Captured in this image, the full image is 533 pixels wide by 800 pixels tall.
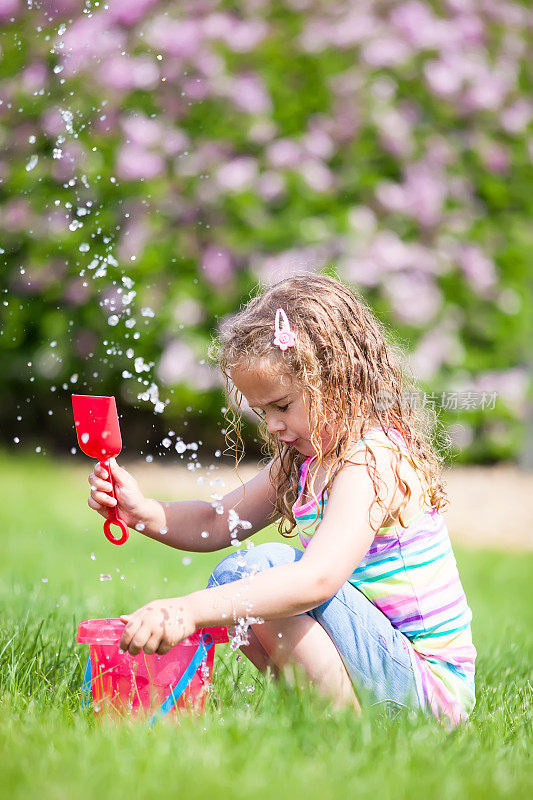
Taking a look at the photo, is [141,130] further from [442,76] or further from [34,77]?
[442,76]

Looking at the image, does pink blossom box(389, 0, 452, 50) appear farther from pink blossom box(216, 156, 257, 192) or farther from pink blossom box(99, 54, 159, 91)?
pink blossom box(99, 54, 159, 91)

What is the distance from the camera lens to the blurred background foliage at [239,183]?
543 cm

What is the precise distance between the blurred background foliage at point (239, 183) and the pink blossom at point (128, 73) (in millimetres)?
12

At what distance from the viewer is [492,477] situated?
257 inches

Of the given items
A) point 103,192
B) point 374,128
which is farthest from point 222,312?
point 374,128

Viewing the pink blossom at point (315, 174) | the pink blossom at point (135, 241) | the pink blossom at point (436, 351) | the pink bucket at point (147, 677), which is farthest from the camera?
the pink blossom at point (436, 351)

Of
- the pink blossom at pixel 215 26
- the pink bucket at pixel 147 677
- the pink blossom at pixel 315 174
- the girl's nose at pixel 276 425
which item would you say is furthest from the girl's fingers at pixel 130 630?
the pink blossom at pixel 215 26

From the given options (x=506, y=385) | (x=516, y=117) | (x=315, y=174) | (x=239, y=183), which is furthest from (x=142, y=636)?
(x=516, y=117)

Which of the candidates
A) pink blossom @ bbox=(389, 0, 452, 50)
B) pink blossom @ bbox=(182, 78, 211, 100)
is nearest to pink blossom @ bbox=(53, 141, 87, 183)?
pink blossom @ bbox=(182, 78, 211, 100)

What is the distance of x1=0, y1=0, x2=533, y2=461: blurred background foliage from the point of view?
17.8 ft

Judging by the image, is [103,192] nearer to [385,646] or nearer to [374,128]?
[374,128]

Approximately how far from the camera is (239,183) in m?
5.46

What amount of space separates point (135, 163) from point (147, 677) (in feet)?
13.3

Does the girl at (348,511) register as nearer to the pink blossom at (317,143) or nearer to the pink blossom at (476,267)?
the pink blossom at (317,143)
